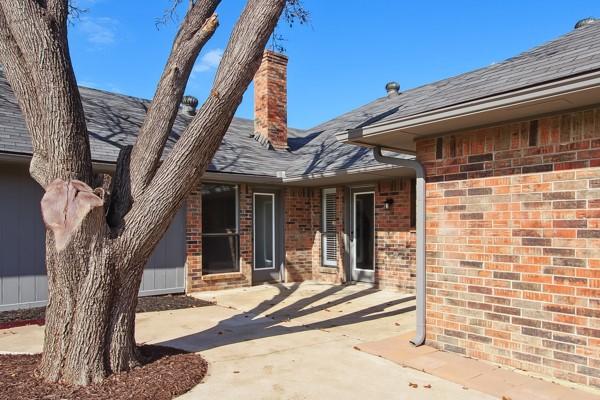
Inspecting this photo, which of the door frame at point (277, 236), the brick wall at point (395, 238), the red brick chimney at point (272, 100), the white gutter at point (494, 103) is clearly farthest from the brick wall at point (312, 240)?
the white gutter at point (494, 103)

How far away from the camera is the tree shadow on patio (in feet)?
18.7

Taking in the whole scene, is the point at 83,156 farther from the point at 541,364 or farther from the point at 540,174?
the point at 541,364

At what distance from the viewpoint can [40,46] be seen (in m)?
3.92

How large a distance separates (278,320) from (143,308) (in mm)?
2438

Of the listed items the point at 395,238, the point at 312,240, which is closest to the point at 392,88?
the point at 312,240

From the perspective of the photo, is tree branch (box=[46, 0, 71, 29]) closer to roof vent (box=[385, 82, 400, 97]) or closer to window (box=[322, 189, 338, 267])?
window (box=[322, 189, 338, 267])

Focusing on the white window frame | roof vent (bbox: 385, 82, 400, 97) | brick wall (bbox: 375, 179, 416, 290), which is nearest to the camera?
brick wall (bbox: 375, 179, 416, 290)

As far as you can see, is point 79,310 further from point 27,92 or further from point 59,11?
point 59,11

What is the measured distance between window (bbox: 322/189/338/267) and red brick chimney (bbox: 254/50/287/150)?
83.3 inches

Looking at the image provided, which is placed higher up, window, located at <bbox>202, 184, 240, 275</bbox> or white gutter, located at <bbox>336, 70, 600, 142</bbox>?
white gutter, located at <bbox>336, 70, 600, 142</bbox>

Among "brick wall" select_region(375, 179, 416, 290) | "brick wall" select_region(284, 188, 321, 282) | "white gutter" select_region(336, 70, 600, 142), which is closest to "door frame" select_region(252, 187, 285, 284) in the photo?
"brick wall" select_region(284, 188, 321, 282)

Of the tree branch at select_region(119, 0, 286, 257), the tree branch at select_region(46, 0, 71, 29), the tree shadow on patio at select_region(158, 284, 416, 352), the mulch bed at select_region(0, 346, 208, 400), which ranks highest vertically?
the tree branch at select_region(46, 0, 71, 29)

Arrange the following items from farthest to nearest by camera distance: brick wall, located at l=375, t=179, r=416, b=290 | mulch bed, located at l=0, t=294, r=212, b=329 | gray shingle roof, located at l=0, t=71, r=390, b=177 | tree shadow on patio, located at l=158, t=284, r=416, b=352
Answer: brick wall, located at l=375, t=179, r=416, b=290 < gray shingle roof, located at l=0, t=71, r=390, b=177 < mulch bed, located at l=0, t=294, r=212, b=329 < tree shadow on patio, located at l=158, t=284, r=416, b=352

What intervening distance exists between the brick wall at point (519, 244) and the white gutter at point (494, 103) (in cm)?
59
